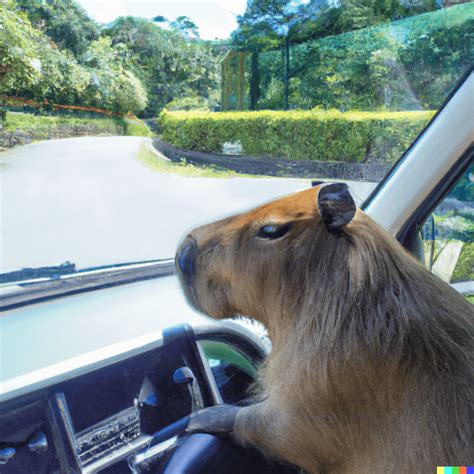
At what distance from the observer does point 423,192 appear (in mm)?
2408

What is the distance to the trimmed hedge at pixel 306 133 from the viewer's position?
2.35 meters

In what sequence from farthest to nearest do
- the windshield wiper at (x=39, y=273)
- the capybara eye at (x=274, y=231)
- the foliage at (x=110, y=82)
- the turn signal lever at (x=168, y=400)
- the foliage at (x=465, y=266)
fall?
the foliage at (x=465, y=266) < the foliage at (x=110, y=82) < the windshield wiper at (x=39, y=273) < the turn signal lever at (x=168, y=400) < the capybara eye at (x=274, y=231)

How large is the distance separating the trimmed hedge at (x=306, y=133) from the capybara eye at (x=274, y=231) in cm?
96

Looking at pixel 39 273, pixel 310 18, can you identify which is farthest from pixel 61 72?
pixel 310 18

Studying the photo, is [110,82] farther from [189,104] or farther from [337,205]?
[337,205]

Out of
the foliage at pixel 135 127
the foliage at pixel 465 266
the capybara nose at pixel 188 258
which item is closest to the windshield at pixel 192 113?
the foliage at pixel 135 127

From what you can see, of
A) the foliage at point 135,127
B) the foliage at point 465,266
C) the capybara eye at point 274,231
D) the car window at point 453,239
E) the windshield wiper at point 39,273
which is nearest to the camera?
the capybara eye at point 274,231

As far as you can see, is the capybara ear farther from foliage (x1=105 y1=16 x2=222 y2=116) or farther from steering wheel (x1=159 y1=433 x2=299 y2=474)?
foliage (x1=105 y1=16 x2=222 y2=116)

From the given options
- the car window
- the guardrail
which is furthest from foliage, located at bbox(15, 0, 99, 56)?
the car window

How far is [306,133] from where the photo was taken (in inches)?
102

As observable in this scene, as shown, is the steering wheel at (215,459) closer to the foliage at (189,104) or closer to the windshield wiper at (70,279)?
the windshield wiper at (70,279)

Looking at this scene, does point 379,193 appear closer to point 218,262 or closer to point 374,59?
point 374,59

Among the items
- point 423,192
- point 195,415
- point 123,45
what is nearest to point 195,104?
point 123,45

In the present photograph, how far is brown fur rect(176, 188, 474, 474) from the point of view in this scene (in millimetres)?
1256
